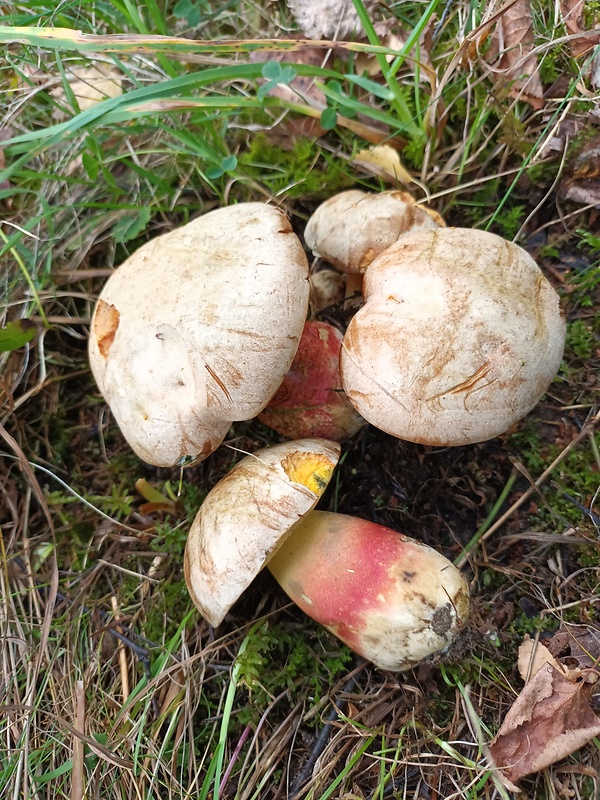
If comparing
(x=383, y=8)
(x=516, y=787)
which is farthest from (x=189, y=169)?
(x=516, y=787)

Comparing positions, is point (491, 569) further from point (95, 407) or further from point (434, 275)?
point (95, 407)

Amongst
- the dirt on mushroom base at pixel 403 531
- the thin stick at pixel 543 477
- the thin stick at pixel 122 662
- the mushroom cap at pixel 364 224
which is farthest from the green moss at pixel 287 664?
the mushroom cap at pixel 364 224

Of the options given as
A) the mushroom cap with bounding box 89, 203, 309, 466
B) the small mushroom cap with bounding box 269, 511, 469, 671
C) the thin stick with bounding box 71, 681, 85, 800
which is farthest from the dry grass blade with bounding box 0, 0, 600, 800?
the mushroom cap with bounding box 89, 203, 309, 466

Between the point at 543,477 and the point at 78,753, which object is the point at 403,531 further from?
the point at 78,753

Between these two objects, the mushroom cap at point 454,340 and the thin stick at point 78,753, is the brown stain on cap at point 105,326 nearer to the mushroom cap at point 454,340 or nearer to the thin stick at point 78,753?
the mushroom cap at point 454,340

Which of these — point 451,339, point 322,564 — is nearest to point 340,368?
point 451,339

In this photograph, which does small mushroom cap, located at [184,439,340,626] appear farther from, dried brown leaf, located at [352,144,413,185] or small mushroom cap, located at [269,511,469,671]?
dried brown leaf, located at [352,144,413,185]
